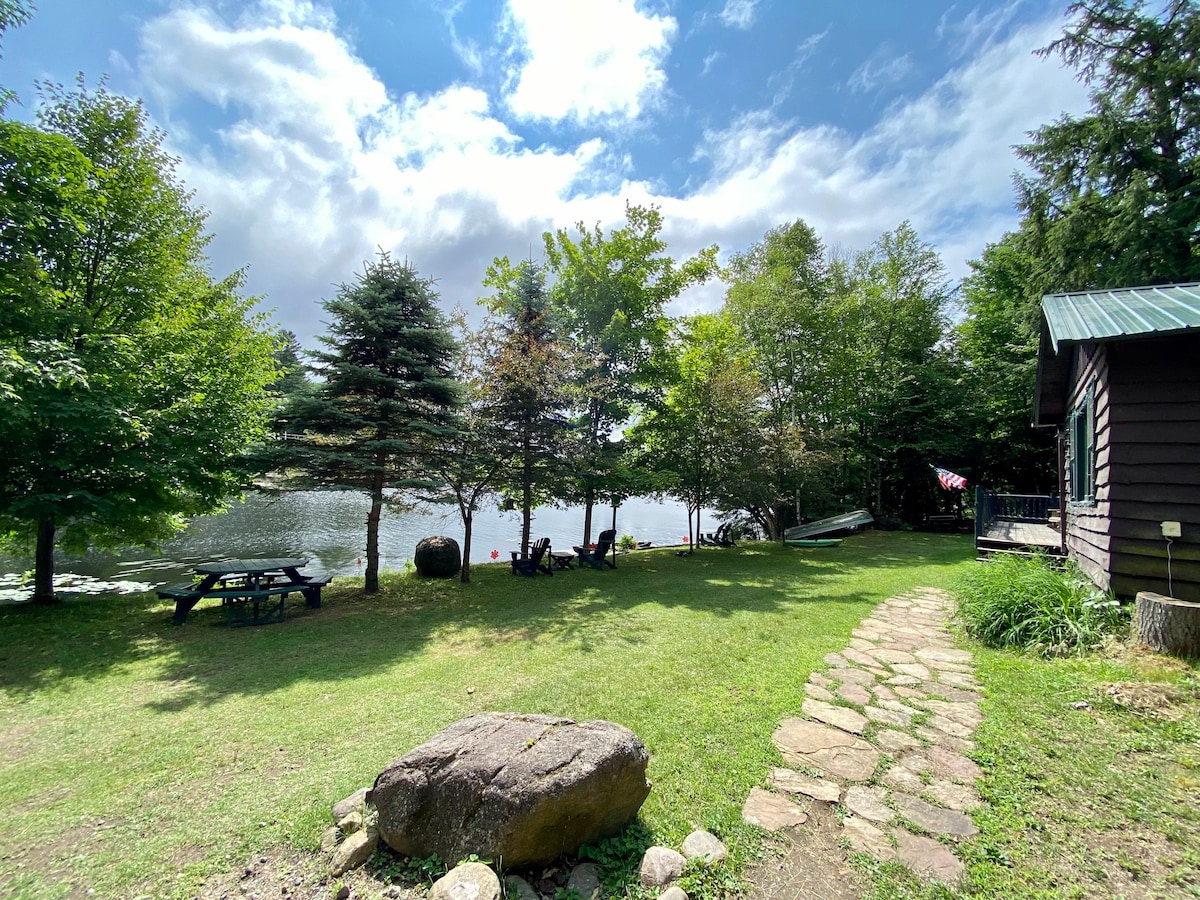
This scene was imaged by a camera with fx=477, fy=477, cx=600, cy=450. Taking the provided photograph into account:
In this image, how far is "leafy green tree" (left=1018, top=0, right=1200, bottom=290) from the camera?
11164 mm

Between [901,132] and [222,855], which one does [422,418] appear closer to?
[222,855]

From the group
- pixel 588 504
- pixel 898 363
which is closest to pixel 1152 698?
pixel 588 504

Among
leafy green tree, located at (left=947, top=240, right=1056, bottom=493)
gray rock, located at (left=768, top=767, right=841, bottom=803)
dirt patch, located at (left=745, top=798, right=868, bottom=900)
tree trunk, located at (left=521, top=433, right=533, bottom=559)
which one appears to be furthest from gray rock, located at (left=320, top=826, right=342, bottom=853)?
leafy green tree, located at (left=947, top=240, right=1056, bottom=493)

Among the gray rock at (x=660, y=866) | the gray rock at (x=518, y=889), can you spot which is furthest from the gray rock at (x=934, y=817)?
the gray rock at (x=518, y=889)

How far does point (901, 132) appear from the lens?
10.9 m

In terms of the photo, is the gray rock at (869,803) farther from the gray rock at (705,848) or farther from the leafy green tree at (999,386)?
the leafy green tree at (999,386)

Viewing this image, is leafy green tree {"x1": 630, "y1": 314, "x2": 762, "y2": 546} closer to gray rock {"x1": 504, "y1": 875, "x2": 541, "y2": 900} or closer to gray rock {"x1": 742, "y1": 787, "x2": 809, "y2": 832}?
gray rock {"x1": 742, "y1": 787, "x2": 809, "y2": 832}

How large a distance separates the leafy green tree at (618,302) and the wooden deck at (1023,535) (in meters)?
→ 8.37

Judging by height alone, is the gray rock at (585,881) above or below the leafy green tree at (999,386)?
below

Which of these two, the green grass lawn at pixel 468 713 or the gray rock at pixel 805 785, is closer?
the green grass lawn at pixel 468 713

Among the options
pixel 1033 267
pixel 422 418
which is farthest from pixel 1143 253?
pixel 422 418

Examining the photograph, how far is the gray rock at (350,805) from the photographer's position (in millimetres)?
2621

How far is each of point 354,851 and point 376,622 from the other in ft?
18.2

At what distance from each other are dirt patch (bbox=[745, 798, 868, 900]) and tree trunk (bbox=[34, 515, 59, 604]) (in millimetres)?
11267
